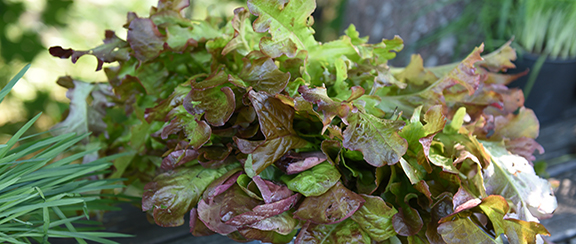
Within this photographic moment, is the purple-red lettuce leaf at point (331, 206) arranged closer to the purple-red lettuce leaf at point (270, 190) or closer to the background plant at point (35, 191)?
the purple-red lettuce leaf at point (270, 190)

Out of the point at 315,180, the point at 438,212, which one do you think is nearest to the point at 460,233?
the point at 438,212

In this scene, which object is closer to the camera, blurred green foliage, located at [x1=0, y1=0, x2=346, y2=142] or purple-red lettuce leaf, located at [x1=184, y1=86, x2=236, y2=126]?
purple-red lettuce leaf, located at [x1=184, y1=86, x2=236, y2=126]

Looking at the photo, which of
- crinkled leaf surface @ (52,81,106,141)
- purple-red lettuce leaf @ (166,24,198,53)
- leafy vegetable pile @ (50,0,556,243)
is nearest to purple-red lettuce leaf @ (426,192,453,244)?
leafy vegetable pile @ (50,0,556,243)

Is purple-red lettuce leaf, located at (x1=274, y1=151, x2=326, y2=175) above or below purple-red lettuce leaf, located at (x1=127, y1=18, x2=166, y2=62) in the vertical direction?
below

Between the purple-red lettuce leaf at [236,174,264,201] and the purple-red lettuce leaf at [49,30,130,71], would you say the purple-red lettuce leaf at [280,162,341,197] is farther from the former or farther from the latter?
the purple-red lettuce leaf at [49,30,130,71]

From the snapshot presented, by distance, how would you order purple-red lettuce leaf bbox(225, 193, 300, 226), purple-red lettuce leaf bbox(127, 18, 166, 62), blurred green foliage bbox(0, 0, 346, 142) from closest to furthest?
purple-red lettuce leaf bbox(225, 193, 300, 226), purple-red lettuce leaf bbox(127, 18, 166, 62), blurred green foliage bbox(0, 0, 346, 142)

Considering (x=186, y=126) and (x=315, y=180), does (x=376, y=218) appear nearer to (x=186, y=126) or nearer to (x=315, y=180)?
(x=315, y=180)

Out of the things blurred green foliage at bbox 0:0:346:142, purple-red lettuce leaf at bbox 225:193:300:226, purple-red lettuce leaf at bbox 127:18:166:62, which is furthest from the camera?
blurred green foliage at bbox 0:0:346:142

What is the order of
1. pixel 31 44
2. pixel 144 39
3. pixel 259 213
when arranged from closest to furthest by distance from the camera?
1. pixel 259 213
2. pixel 144 39
3. pixel 31 44
